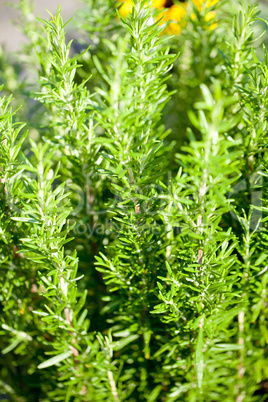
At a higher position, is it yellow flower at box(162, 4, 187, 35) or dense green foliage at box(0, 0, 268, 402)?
yellow flower at box(162, 4, 187, 35)

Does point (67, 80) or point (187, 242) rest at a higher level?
point (67, 80)

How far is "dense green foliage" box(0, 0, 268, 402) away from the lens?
37 cm

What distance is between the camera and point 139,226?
0.46 m

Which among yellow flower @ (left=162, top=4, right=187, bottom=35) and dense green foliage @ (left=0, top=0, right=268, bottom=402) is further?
yellow flower @ (left=162, top=4, right=187, bottom=35)

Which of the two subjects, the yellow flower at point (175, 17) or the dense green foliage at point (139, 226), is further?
the yellow flower at point (175, 17)

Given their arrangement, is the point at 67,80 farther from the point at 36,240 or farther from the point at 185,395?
the point at 185,395

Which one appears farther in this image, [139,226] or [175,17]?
[175,17]

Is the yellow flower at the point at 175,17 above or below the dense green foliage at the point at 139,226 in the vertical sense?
above

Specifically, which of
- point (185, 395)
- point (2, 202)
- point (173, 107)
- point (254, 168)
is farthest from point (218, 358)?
point (173, 107)

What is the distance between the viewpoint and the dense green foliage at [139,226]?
0.37 m

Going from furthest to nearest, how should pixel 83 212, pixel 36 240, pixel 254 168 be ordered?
1. pixel 83 212
2. pixel 254 168
3. pixel 36 240

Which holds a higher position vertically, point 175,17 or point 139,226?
point 175,17

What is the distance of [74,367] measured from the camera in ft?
1.77

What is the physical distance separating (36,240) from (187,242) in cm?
20
